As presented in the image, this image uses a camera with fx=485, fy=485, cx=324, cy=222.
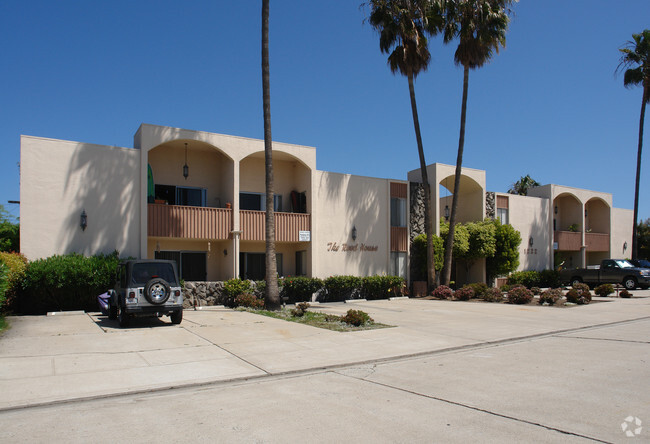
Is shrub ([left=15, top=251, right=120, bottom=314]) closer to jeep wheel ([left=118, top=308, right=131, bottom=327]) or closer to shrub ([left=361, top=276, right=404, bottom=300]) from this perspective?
jeep wheel ([left=118, top=308, right=131, bottom=327])

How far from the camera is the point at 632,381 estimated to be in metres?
7.18

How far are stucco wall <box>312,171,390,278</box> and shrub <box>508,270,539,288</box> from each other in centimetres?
961

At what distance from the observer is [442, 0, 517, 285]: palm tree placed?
24.1 m

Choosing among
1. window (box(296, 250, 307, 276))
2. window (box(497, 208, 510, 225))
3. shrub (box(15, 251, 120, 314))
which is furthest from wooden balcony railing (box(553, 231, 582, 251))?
shrub (box(15, 251, 120, 314))

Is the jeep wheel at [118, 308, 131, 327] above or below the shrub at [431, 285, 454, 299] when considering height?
above

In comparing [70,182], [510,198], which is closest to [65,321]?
[70,182]

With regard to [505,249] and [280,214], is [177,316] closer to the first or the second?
[280,214]

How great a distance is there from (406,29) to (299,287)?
13.3 metres

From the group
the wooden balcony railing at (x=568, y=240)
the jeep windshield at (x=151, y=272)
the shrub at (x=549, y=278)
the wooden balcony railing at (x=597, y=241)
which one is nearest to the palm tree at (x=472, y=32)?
the shrub at (x=549, y=278)

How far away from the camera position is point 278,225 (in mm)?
22438

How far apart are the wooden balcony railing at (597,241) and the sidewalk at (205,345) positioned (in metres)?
20.5

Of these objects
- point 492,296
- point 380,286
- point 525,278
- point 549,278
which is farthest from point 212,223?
point 549,278

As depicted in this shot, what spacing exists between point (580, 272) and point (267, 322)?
2348 cm

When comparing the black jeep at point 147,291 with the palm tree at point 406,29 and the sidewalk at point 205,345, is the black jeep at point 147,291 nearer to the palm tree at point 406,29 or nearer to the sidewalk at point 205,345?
the sidewalk at point 205,345
